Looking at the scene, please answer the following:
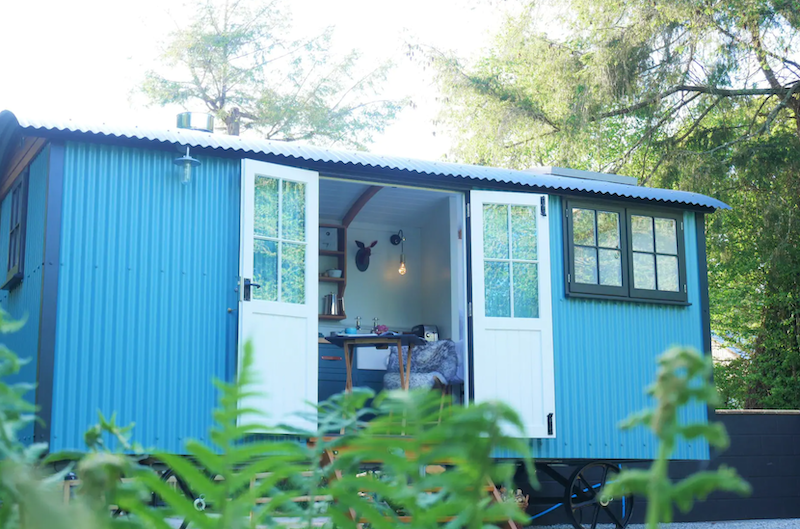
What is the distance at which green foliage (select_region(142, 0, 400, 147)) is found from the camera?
16.7 metres

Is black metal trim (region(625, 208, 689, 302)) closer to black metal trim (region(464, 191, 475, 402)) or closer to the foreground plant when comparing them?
black metal trim (region(464, 191, 475, 402))

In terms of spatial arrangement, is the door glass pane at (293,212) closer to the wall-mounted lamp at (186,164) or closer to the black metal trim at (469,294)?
the wall-mounted lamp at (186,164)

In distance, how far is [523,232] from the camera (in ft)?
23.6

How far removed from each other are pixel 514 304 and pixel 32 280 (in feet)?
11.3

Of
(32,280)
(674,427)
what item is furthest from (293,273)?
(674,427)

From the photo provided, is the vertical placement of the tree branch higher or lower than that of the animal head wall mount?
higher

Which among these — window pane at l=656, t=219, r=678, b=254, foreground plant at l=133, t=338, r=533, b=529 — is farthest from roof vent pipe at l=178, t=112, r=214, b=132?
foreground plant at l=133, t=338, r=533, b=529

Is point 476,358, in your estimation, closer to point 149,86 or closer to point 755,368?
point 755,368

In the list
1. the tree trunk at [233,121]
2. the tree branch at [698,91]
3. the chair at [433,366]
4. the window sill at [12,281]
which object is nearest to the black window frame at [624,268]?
the chair at [433,366]

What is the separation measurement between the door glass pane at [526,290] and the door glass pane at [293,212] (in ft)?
5.72

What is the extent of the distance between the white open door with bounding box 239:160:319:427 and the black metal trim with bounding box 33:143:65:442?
45.2 inches

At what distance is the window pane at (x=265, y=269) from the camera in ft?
20.3

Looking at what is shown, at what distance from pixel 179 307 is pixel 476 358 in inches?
87.1

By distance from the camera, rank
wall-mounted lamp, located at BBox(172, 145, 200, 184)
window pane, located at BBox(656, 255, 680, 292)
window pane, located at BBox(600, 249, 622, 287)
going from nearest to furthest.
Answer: wall-mounted lamp, located at BBox(172, 145, 200, 184), window pane, located at BBox(600, 249, 622, 287), window pane, located at BBox(656, 255, 680, 292)
